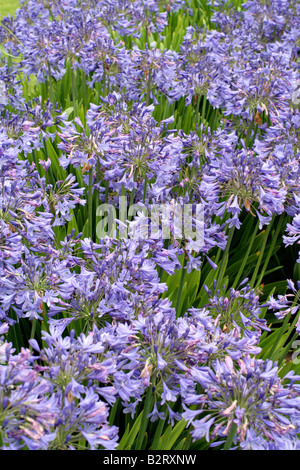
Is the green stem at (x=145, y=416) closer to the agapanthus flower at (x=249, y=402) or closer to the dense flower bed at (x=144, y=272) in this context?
the dense flower bed at (x=144, y=272)

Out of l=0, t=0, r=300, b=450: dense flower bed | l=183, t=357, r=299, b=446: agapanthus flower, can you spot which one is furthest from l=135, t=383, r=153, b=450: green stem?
l=183, t=357, r=299, b=446: agapanthus flower

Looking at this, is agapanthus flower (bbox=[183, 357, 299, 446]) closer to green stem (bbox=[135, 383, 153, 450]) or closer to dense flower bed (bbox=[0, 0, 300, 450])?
dense flower bed (bbox=[0, 0, 300, 450])

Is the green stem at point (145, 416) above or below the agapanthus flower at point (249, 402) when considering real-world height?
below

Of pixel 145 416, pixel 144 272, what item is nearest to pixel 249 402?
pixel 145 416

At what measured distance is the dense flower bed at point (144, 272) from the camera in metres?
1.63

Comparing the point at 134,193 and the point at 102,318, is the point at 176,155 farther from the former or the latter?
the point at 102,318

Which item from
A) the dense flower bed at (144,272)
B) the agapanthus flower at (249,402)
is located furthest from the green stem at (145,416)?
the agapanthus flower at (249,402)

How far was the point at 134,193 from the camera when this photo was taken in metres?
3.25

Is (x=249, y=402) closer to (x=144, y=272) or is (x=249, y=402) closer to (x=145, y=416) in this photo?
(x=145, y=416)

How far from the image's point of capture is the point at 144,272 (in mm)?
2074

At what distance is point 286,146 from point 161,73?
1.57 meters

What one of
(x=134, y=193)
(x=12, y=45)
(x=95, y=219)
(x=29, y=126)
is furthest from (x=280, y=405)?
(x=12, y=45)

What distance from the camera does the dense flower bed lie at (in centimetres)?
163
